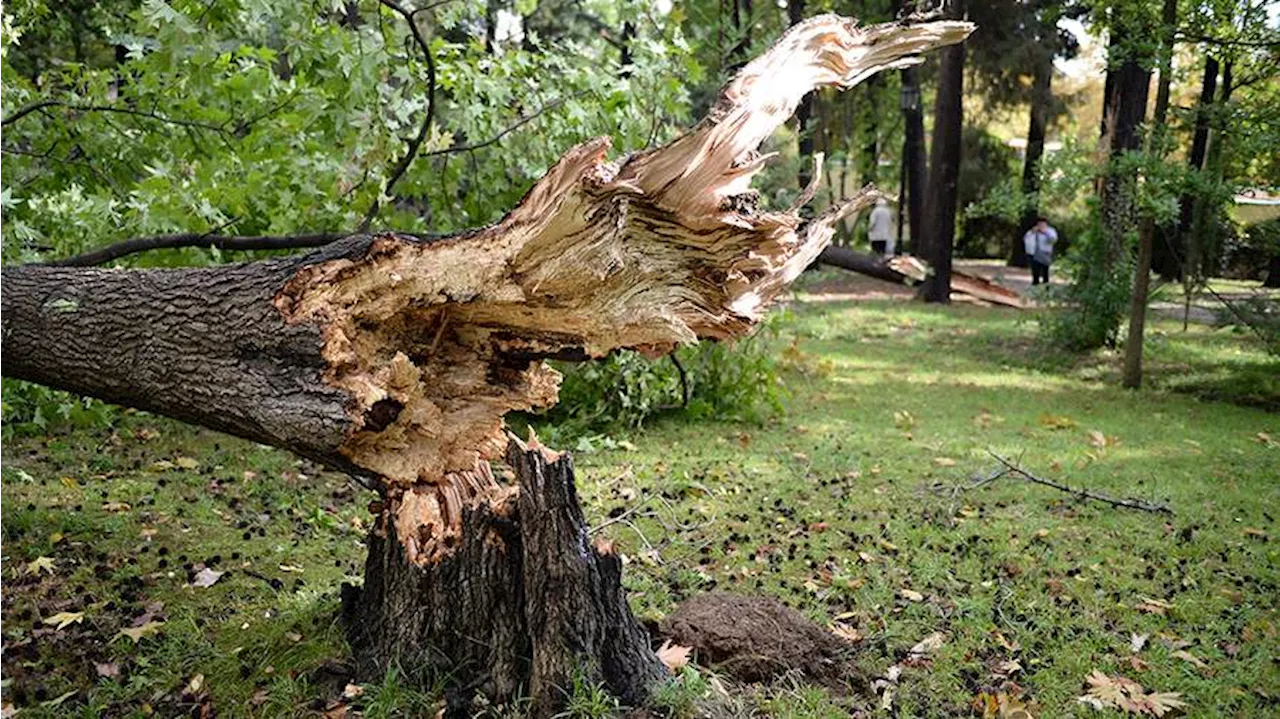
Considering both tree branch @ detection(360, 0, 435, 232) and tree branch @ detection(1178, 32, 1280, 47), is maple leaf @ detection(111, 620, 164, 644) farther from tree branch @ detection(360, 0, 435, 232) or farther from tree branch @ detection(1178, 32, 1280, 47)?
tree branch @ detection(1178, 32, 1280, 47)

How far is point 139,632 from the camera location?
4.08 meters

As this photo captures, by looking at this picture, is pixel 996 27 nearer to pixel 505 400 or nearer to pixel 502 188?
pixel 502 188

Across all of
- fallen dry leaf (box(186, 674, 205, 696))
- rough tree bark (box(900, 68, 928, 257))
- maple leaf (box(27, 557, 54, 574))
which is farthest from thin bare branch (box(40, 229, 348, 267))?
rough tree bark (box(900, 68, 928, 257))

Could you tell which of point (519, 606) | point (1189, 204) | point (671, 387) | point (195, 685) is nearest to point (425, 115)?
point (671, 387)

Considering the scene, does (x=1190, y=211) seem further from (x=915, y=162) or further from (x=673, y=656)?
(x=673, y=656)

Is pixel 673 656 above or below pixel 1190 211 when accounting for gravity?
below

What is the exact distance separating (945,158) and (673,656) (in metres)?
14.7

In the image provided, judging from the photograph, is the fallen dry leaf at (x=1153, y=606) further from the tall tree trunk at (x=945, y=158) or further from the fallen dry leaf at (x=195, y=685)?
the tall tree trunk at (x=945, y=158)

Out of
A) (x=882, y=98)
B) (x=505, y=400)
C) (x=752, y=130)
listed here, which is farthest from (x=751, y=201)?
(x=882, y=98)

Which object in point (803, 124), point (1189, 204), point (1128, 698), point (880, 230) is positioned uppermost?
point (803, 124)

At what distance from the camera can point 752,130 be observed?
11.2 ft

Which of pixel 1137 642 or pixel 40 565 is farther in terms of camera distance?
pixel 40 565

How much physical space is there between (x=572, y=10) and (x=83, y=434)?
16432mm

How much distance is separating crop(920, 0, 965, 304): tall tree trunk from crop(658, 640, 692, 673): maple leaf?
13.4 metres
